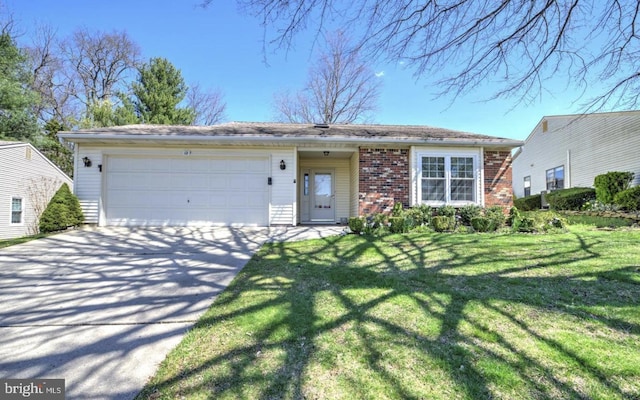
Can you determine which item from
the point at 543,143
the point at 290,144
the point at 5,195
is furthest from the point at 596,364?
the point at 543,143

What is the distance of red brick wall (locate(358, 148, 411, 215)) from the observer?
364 inches

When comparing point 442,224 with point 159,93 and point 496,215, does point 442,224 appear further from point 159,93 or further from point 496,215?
point 159,93

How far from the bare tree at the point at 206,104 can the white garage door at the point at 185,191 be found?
15.8 metres

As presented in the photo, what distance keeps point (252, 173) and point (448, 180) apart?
19.7 feet

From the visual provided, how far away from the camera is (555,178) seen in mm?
16922

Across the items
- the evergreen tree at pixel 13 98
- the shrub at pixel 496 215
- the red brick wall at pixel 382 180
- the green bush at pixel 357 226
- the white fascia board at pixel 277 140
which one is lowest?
the green bush at pixel 357 226

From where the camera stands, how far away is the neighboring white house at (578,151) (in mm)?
12547

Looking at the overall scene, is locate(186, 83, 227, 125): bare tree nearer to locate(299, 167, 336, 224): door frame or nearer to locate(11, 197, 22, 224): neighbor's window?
locate(11, 197, 22, 224): neighbor's window

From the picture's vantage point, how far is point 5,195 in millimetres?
10070

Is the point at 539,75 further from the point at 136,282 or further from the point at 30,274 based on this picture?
the point at 30,274

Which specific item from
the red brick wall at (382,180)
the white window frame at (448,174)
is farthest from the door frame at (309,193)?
the white window frame at (448,174)

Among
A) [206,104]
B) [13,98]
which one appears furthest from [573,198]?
[13,98]

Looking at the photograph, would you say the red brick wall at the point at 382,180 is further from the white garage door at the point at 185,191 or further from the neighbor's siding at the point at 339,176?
the white garage door at the point at 185,191

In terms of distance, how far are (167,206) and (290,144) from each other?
13.4 feet
